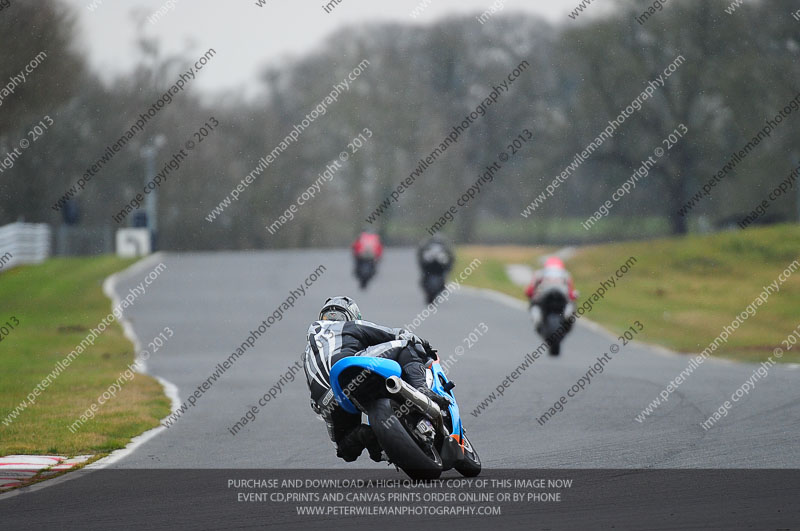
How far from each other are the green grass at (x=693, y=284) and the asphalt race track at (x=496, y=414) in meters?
2.66

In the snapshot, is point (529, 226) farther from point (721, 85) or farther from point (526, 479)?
point (526, 479)

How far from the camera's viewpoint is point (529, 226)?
57.9 metres

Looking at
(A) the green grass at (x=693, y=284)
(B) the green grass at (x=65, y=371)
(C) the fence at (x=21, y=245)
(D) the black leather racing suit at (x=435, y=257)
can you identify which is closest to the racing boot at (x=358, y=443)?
(B) the green grass at (x=65, y=371)

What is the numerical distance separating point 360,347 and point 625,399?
567 cm

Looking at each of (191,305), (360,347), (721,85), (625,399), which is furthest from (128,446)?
(721,85)

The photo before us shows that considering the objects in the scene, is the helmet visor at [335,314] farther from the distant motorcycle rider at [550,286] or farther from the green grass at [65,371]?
the distant motorcycle rider at [550,286]

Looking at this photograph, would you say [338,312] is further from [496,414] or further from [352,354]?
[496,414]

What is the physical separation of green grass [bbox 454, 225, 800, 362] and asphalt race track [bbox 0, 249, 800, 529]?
2657 mm

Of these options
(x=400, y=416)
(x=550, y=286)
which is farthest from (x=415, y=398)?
(x=550, y=286)

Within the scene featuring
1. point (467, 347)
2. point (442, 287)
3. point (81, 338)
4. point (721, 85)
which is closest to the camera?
point (467, 347)

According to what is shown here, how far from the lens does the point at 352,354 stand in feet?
25.0

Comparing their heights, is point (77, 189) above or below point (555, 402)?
below

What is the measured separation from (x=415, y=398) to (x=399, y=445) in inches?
14.3

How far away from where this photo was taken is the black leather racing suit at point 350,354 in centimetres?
774
